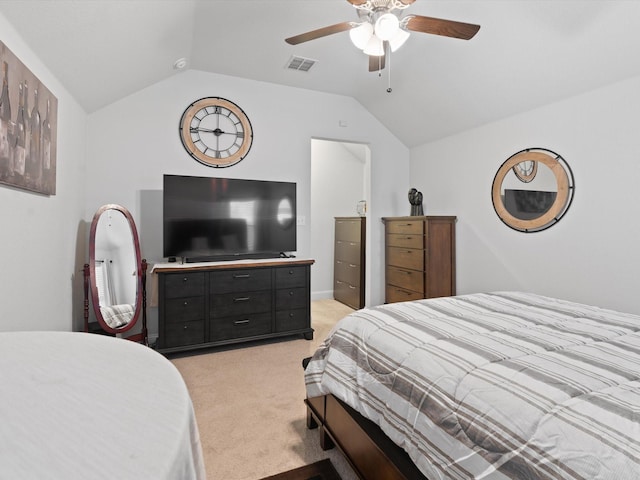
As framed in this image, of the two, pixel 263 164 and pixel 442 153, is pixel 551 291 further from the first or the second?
pixel 263 164

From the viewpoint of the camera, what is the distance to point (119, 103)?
3.33 metres

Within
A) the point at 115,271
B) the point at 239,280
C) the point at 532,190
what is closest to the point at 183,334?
the point at 239,280

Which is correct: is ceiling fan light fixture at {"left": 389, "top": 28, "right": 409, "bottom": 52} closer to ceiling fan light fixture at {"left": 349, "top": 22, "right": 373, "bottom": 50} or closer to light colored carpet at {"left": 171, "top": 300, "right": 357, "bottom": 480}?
ceiling fan light fixture at {"left": 349, "top": 22, "right": 373, "bottom": 50}

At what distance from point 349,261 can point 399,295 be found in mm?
985

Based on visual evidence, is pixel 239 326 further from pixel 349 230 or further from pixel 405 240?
pixel 349 230

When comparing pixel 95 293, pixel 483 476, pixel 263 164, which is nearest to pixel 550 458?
pixel 483 476

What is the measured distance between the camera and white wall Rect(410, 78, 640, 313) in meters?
2.65

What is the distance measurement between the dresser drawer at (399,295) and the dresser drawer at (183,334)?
236cm

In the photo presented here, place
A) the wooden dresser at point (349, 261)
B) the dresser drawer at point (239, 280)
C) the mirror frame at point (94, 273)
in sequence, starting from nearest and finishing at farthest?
the mirror frame at point (94, 273) → the dresser drawer at point (239, 280) → the wooden dresser at point (349, 261)

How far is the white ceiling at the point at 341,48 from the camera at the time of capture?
2.12m

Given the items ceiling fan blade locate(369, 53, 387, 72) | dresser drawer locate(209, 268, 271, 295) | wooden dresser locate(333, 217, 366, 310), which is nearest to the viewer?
ceiling fan blade locate(369, 53, 387, 72)

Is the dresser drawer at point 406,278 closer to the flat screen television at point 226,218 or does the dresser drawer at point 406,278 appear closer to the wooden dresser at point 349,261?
the wooden dresser at point 349,261

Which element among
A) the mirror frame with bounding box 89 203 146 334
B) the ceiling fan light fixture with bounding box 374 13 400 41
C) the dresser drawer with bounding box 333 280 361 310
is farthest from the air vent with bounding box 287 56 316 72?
the dresser drawer with bounding box 333 280 361 310

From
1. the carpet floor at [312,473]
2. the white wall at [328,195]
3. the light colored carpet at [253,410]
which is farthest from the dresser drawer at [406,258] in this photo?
the carpet floor at [312,473]
